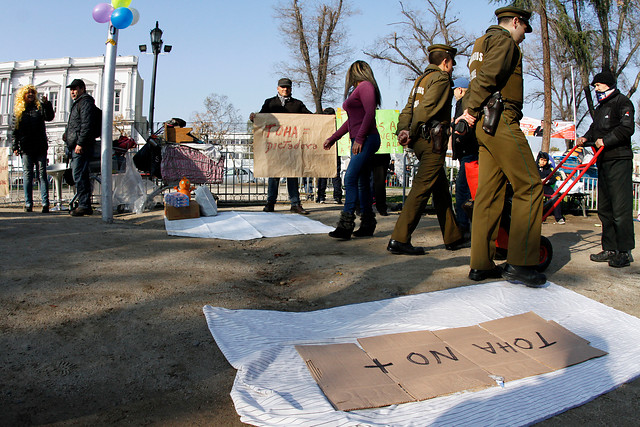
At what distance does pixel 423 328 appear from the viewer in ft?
9.38

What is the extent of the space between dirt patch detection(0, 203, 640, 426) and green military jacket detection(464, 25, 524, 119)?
4.59ft

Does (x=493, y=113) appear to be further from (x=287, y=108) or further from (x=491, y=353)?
(x=287, y=108)

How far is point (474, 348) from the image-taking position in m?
2.59

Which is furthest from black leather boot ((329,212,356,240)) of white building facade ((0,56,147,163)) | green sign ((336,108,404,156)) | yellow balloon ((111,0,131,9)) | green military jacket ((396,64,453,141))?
white building facade ((0,56,147,163))

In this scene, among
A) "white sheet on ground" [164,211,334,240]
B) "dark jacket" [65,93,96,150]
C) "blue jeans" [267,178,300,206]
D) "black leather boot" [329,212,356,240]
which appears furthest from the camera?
"blue jeans" [267,178,300,206]

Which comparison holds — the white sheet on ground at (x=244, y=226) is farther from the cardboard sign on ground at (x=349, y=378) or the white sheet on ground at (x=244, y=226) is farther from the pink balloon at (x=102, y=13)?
the cardboard sign on ground at (x=349, y=378)

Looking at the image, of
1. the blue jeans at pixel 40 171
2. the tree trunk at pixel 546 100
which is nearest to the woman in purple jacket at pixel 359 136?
the blue jeans at pixel 40 171

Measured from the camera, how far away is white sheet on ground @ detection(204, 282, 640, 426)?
6.38 feet

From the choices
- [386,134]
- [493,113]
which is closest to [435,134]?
[493,113]

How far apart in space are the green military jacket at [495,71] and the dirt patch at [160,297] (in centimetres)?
140

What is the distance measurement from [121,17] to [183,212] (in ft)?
8.82

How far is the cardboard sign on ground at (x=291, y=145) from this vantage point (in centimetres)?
857

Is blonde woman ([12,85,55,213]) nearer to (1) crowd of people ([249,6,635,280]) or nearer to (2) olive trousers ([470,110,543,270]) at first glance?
(1) crowd of people ([249,6,635,280])

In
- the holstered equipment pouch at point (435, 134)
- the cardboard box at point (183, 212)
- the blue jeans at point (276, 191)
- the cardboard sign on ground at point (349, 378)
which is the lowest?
the cardboard sign on ground at point (349, 378)
